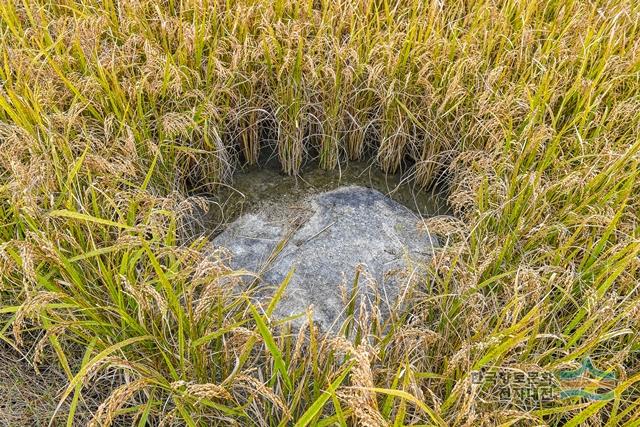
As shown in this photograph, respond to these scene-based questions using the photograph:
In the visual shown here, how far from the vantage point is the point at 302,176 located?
→ 228 cm

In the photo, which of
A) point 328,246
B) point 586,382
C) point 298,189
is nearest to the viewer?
point 586,382

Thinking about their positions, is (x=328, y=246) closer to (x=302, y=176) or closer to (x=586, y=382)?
(x=302, y=176)

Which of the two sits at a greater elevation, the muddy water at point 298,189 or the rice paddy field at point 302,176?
the rice paddy field at point 302,176

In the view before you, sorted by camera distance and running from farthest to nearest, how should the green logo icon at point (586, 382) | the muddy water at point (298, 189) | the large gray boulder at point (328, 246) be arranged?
the muddy water at point (298, 189) → the large gray boulder at point (328, 246) → the green logo icon at point (586, 382)

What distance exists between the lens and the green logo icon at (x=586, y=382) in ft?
4.06

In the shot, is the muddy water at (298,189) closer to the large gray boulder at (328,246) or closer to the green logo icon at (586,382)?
the large gray boulder at (328,246)

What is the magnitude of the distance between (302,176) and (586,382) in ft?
4.40

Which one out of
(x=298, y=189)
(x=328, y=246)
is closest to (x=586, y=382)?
(x=328, y=246)

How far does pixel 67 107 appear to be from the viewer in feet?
6.41

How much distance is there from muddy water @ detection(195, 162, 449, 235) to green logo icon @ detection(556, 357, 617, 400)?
3.00ft

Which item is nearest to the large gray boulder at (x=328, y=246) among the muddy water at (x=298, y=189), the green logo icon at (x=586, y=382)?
the muddy water at (x=298, y=189)

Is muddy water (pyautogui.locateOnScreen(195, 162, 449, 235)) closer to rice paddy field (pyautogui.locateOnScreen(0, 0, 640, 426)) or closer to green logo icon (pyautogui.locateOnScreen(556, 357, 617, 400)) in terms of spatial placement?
rice paddy field (pyautogui.locateOnScreen(0, 0, 640, 426))

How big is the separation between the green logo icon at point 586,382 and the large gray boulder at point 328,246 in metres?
0.53

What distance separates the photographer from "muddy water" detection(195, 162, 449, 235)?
215cm
